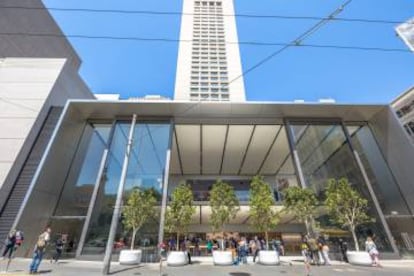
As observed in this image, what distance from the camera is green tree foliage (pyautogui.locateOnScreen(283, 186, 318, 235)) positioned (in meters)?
14.6

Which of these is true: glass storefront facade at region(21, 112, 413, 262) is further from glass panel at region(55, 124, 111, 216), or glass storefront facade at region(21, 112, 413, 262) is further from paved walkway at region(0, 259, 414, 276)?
paved walkway at region(0, 259, 414, 276)

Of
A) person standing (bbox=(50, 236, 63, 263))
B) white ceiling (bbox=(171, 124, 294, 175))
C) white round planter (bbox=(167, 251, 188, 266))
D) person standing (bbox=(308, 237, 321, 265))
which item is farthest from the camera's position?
white ceiling (bbox=(171, 124, 294, 175))

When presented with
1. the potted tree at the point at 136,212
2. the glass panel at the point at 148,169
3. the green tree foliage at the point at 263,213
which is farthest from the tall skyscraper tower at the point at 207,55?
the green tree foliage at the point at 263,213

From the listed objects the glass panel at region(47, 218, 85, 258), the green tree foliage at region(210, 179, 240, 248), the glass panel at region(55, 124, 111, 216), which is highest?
the glass panel at region(55, 124, 111, 216)

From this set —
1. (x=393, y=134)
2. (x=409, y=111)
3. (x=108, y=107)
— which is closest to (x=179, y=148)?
(x=108, y=107)

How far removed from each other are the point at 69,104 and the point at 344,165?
2241 centimetres

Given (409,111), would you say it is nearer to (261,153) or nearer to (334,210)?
(261,153)

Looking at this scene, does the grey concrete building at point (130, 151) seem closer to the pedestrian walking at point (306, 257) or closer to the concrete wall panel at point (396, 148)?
the concrete wall panel at point (396, 148)

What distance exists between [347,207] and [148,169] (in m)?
14.2

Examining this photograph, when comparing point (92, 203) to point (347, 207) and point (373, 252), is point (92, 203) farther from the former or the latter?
point (373, 252)

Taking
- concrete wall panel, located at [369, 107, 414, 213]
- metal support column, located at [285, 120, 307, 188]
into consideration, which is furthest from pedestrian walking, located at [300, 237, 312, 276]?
concrete wall panel, located at [369, 107, 414, 213]

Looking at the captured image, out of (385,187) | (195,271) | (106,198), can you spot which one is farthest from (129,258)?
(385,187)

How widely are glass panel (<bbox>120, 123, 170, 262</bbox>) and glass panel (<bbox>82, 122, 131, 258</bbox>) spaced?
3.66 feet

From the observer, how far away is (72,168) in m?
18.2
